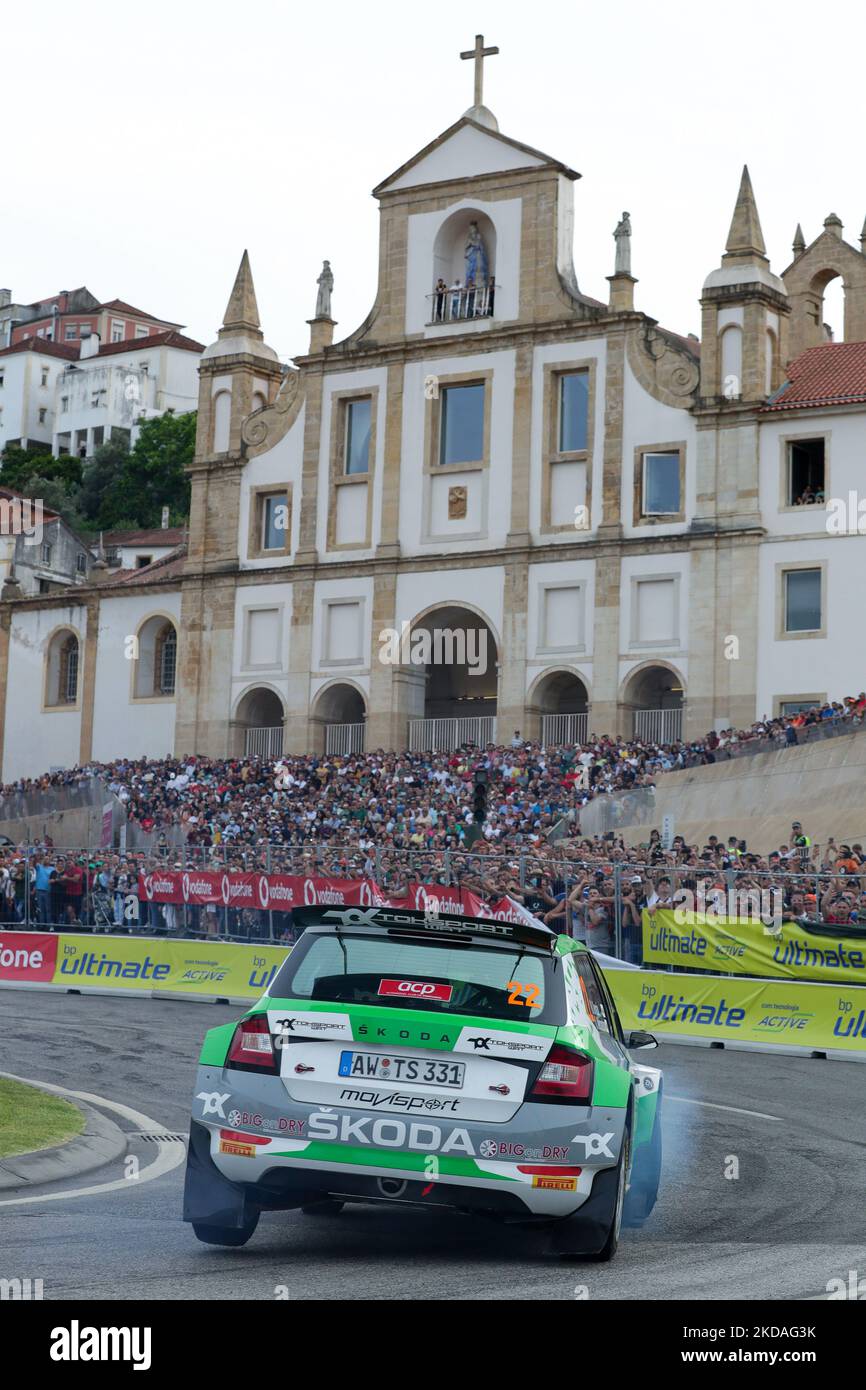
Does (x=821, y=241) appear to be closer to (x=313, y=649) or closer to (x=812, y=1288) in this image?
(x=313, y=649)

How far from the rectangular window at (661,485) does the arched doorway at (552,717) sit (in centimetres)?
497

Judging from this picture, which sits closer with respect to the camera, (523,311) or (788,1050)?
(788,1050)

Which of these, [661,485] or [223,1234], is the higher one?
[661,485]

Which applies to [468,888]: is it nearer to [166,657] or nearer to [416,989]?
[416,989]

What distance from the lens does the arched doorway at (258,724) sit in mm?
58406

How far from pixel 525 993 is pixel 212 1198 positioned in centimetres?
178

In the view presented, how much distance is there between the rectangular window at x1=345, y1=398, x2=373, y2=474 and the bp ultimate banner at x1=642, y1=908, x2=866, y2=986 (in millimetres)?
32516

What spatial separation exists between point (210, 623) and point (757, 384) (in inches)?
731

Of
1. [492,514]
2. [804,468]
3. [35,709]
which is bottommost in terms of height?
[35,709]

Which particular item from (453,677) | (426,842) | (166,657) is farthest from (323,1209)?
(166,657)

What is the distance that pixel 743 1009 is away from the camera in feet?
80.4

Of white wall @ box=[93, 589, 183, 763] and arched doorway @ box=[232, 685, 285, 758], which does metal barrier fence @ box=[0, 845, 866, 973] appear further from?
white wall @ box=[93, 589, 183, 763]
